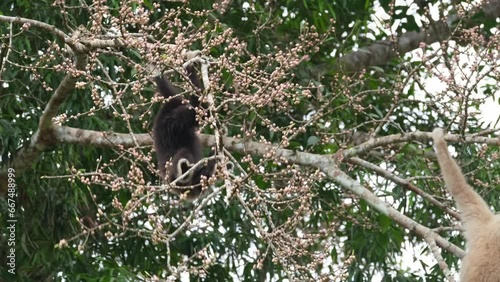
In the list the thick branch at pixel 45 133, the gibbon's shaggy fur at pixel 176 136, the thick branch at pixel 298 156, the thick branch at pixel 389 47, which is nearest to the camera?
the thick branch at pixel 298 156

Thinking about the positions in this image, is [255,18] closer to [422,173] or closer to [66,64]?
[422,173]

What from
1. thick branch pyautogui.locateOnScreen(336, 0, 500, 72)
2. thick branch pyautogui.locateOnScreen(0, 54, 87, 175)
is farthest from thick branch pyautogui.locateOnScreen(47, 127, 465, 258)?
thick branch pyautogui.locateOnScreen(336, 0, 500, 72)

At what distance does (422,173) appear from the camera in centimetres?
772

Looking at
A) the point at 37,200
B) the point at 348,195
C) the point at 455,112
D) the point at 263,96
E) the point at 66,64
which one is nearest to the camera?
the point at 263,96

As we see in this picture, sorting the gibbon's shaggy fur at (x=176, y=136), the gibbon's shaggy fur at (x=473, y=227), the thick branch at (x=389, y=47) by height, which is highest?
the thick branch at (x=389, y=47)

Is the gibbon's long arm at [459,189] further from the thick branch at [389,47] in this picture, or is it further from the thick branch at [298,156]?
the thick branch at [389,47]

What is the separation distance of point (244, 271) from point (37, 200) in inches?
71.9

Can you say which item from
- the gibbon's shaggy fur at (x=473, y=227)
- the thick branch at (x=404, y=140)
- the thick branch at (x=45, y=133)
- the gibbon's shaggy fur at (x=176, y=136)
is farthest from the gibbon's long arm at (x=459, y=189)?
the thick branch at (x=45, y=133)

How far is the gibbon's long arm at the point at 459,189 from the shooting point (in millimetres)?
5555

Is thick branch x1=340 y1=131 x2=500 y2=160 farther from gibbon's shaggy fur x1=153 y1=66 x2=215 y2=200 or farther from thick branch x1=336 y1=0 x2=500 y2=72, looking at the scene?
thick branch x1=336 y1=0 x2=500 y2=72

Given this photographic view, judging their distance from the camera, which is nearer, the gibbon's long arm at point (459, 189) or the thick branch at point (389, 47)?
the gibbon's long arm at point (459, 189)

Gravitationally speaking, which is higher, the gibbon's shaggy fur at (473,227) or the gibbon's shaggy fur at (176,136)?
the gibbon's shaggy fur at (176,136)

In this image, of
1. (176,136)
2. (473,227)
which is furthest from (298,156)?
(473,227)

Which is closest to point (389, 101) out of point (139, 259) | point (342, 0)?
point (342, 0)
